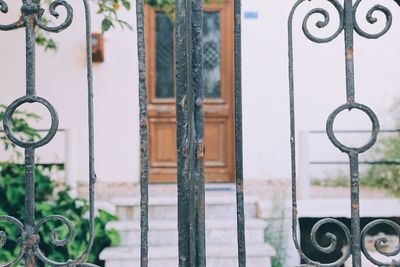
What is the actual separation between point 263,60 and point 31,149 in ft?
16.0

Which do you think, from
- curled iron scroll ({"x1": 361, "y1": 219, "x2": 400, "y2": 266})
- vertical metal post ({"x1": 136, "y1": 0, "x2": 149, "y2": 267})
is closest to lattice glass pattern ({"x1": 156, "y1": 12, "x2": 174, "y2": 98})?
vertical metal post ({"x1": 136, "y1": 0, "x2": 149, "y2": 267})

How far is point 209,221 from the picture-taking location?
14.2ft

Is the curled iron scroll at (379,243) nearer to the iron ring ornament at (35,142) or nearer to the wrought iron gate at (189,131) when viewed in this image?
the wrought iron gate at (189,131)

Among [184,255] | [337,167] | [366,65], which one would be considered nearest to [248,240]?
[337,167]

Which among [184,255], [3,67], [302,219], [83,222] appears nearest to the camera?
[184,255]

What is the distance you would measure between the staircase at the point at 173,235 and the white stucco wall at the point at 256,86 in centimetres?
130

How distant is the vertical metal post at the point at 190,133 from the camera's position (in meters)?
1.23

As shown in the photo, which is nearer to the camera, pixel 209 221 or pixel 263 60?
pixel 209 221

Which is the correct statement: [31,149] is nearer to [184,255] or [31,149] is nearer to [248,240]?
[184,255]

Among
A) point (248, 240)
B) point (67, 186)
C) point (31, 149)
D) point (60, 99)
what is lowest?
point (248, 240)

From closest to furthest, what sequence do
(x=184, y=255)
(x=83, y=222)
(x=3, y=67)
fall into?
(x=184, y=255)
(x=83, y=222)
(x=3, y=67)

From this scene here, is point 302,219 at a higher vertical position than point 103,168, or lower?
lower

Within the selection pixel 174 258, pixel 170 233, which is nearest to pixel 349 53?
pixel 174 258

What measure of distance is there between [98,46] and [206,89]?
1.22 metres
